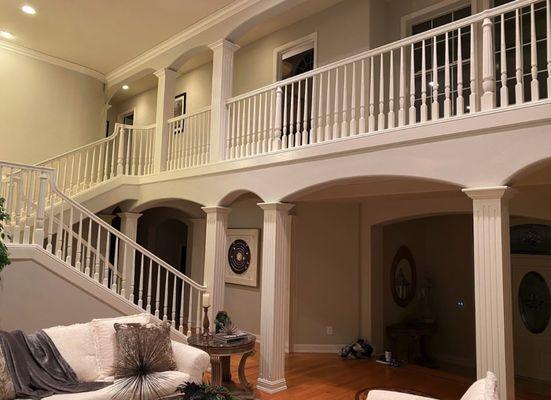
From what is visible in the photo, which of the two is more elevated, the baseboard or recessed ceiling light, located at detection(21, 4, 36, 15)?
recessed ceiling light, located at detection(21, 4, 36, 15)

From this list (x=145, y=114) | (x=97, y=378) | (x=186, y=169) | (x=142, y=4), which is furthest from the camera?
(x=145, y=114)

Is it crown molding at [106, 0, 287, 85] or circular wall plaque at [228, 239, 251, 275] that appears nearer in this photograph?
crown molding at [106, 0, 287, 85]

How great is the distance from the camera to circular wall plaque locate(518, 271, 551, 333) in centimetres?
661

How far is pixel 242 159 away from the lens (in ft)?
16.8

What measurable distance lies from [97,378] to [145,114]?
6.70m

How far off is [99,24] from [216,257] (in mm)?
3966

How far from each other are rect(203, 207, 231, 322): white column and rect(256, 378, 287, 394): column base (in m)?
1.20

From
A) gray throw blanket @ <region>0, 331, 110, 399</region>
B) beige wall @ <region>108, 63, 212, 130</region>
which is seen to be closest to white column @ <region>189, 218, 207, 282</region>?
beige wall @ <region>108, 63, 212, 130</region>

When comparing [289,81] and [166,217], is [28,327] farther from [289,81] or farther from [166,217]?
[166,217]

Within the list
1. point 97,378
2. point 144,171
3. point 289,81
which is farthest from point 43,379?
point 144,171

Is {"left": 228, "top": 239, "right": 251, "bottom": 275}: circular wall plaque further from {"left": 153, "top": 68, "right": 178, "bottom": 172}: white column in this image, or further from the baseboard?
{"left": 153, "top": 68, "right": 178, "bottom": 172}: white column

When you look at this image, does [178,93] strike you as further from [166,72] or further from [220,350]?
[220,350]

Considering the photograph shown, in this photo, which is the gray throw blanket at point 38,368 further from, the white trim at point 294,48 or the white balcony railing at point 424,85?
the white trim at point 294,48

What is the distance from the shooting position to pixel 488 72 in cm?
324
